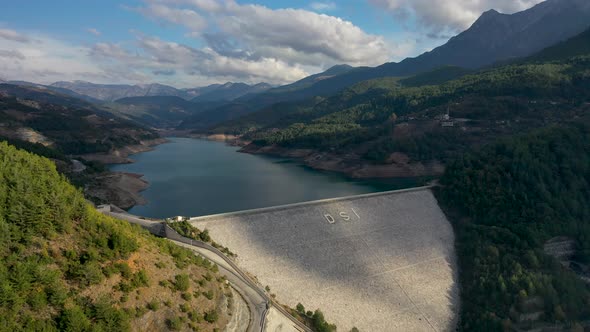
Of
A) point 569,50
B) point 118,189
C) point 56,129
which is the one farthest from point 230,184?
point 569,50

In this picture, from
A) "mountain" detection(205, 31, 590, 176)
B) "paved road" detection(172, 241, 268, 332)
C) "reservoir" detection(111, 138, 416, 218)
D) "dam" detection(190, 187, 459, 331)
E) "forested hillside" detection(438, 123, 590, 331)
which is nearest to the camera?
"paved road" detection(172, 241, 268, 332)

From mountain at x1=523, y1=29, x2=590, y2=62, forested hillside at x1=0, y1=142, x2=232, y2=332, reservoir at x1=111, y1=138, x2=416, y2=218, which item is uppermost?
mountain at x1=523, y1=29, x2=590, y2=62

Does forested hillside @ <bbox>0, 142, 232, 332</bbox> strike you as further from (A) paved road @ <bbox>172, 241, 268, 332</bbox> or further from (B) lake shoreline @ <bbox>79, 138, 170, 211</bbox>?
(B) lake shoreline @ <bbox>79, 138, 170, 211</bbox>

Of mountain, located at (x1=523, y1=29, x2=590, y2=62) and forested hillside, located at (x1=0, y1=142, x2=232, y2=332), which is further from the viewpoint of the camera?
mountain, located at (x1=523, y1=29, x2=590, y2=62)

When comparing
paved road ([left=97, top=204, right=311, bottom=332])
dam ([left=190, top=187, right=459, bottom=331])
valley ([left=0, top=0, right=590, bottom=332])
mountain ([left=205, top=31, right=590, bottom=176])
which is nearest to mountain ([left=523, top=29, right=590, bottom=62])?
mountain ([left=205, top=31, right=590, bottom=176])

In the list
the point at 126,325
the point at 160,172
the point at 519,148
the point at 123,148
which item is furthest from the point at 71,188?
the point at 123,148
